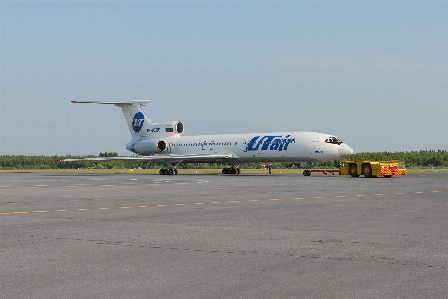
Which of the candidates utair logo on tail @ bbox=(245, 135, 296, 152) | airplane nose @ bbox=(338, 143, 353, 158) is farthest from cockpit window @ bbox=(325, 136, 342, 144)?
utair logo on tail @ bbox=(245, 135, 296, 152)

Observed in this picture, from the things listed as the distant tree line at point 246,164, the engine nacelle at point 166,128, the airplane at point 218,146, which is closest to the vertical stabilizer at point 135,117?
the airplane at point 218,146

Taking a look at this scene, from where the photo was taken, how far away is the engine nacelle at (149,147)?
6825 centimetres

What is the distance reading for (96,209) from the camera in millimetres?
20141

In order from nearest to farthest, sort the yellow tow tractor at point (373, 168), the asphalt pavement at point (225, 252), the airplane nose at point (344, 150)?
the asphalt pavement at point (225, 252), the yellow tow tractor at point (373, 168), the airplane nose at point (344, 150)

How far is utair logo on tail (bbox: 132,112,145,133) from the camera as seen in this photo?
2795 inches

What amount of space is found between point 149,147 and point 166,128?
2878 millimetres

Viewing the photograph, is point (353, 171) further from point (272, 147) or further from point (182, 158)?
point (182, 158)

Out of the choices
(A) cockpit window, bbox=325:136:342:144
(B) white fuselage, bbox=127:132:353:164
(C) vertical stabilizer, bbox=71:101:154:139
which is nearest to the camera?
(B) white fuselage, bbox=127:132:353:164

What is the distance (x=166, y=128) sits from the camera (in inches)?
2744

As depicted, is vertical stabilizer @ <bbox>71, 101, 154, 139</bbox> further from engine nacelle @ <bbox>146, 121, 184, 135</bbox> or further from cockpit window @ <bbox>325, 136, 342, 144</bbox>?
cockpit window @ <bbox>325, 136, 342, 144</bbox>

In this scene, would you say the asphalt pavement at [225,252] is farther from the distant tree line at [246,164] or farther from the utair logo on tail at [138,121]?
the distant tree line at [246,164]

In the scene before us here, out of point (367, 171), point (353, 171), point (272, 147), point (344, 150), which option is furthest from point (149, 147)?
point (367, 171)

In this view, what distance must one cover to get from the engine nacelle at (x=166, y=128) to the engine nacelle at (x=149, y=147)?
1.42m

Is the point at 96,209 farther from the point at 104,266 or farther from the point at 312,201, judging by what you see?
the point at 104,266
